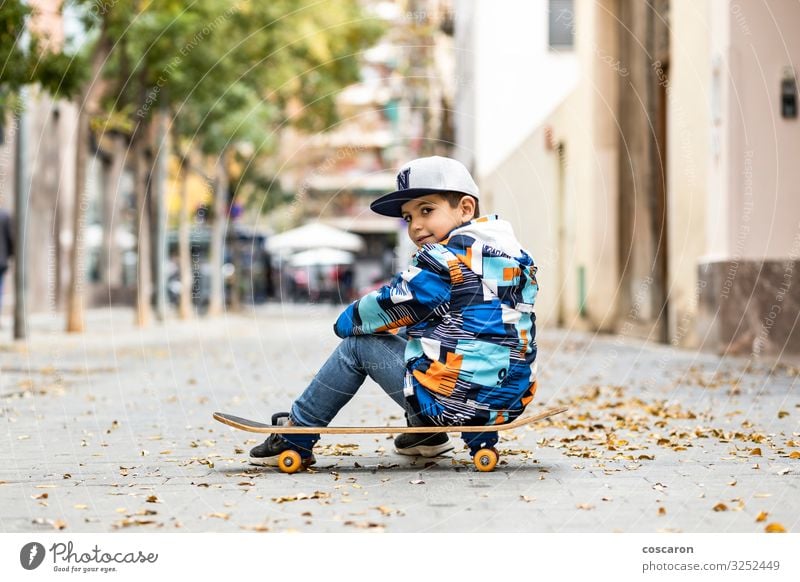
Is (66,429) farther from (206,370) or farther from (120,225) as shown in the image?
(120,225)

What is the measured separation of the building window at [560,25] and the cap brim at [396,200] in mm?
25221

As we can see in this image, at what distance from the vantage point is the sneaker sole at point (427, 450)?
6125mm

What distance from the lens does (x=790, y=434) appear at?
712cm

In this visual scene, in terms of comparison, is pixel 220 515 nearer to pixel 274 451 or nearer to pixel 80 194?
pixel 274 451

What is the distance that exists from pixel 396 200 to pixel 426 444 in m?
1.20

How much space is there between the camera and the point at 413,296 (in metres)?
→ 5.49

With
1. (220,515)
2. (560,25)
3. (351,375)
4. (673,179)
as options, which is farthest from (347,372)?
(560,25)

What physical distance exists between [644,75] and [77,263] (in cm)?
835

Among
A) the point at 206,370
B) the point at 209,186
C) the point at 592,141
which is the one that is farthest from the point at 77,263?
the point at 209,186

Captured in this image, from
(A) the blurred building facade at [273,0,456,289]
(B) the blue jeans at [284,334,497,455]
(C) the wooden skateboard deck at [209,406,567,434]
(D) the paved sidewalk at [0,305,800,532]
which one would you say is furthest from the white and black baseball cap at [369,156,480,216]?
(A) the blurred building facade at [273,0,456,289]

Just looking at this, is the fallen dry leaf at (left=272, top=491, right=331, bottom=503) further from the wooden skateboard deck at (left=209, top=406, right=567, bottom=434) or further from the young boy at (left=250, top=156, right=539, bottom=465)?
the young boy at (left=250, top=156, right=539, bottom=465)

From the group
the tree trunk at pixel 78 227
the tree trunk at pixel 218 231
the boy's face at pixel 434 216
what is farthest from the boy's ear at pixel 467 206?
the tree trunk at pixel 218 231

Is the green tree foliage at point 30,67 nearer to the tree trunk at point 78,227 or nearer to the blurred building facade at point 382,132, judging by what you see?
the tree trunk at point 78,227
